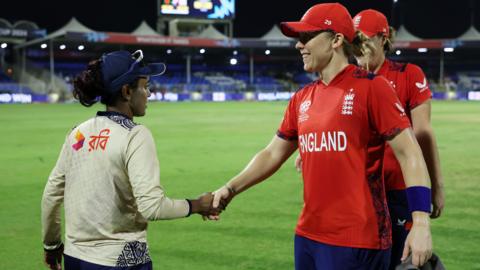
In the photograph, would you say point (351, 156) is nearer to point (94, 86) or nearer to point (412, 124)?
point (412, 124)

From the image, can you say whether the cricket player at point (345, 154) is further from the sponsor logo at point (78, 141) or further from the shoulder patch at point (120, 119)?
the sponsor logo at point (78, 141)

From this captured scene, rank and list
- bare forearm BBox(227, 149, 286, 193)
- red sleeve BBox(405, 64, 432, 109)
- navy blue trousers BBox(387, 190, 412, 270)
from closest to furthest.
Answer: bare forearm BBox(227, 149, 286, 193)
navy blue trousers BBox(387, 190, 412, 270)
red sleeve BBox(405, 64, 432, 109)

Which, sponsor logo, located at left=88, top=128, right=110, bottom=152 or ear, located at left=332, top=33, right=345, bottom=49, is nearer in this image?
sponsor logo, located at left=88, top=128, right=110, bottom=152

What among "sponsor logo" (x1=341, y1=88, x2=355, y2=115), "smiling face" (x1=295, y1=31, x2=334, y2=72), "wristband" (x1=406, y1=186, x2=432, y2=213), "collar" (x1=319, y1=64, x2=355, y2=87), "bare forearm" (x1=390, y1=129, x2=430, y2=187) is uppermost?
"smiling face" (x1=295, y1=31, x2=334, y2=72)

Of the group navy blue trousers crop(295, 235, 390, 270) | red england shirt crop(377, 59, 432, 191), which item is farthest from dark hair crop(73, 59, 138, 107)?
red england shirt crop(377, 59, 432, 191)

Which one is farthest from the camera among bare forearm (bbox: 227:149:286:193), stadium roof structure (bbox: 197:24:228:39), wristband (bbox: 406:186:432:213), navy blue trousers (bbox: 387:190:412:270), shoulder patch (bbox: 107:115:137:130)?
stadium roof structure (bbox: 197:24:228:39)

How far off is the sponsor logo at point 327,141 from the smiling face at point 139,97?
0.87 meters

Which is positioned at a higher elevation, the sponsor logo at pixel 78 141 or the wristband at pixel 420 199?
the sponsor logo at pixel 78 141

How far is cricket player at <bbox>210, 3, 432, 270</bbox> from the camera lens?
9.07ft

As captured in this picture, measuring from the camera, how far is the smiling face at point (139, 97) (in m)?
2.93

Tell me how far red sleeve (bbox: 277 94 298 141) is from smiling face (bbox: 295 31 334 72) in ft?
0.96

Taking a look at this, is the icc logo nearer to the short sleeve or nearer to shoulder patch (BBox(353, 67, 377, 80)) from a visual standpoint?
shoulder patch (BBox(353, 67, 377, 80))

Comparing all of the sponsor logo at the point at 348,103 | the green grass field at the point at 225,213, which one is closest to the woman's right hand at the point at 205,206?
the sponsor logo at the point at 348,103

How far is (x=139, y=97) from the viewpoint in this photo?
2955mm
